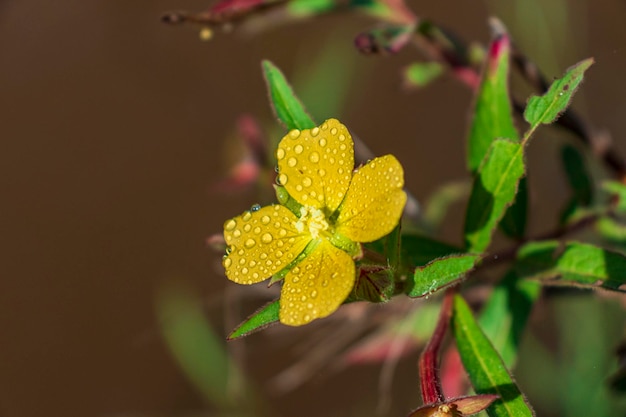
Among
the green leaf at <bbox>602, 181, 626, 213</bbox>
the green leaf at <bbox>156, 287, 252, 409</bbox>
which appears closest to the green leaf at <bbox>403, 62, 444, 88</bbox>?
the green leaf at <bbox>602, 181, 626, 213</bbox>

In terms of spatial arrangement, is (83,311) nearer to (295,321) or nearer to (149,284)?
(149,284)

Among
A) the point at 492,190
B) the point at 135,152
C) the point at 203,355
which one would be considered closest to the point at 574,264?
the point at 492,190

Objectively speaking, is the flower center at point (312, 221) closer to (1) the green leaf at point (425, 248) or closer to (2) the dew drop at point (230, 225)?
(2) the dew drop at point (230, 225)

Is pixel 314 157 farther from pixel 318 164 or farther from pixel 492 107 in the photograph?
pixel 492 107

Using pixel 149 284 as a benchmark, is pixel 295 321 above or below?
above

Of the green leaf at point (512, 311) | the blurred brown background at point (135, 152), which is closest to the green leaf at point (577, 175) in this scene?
the green leaf at point (512, 311)

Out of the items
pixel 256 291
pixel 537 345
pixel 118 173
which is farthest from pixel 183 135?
pixel 537 345
